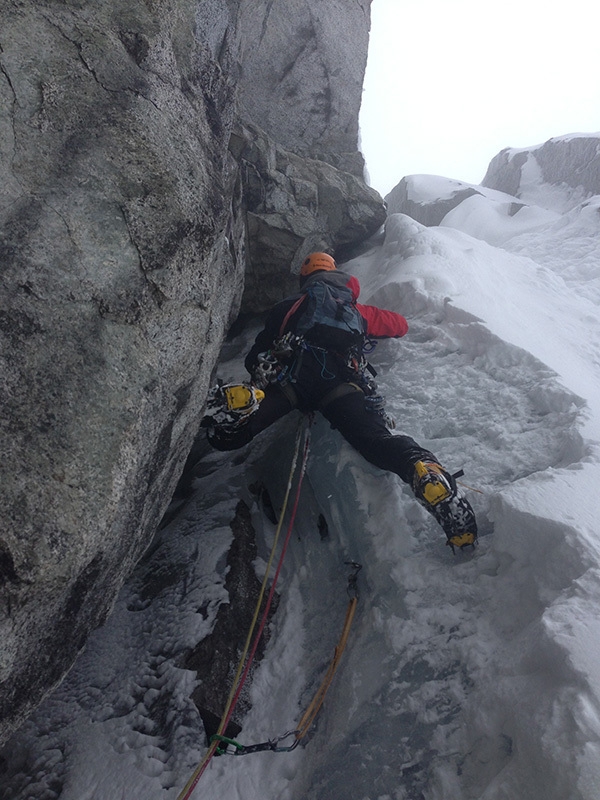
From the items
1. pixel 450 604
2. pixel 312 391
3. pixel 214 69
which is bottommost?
pixel 450 604

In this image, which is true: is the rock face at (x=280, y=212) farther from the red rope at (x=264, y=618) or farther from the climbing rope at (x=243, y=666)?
the red rope at (x=264, y=618)

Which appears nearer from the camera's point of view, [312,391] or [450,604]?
[450,604]

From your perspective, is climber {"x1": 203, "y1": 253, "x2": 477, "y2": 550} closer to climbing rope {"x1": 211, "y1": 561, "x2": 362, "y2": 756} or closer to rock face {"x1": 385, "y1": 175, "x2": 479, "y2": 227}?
climbing rope {"x1": 211, "y1": 561, "x2": 362, "y2": 756}

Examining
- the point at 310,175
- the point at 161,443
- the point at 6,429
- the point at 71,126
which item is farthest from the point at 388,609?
the point at 310,175

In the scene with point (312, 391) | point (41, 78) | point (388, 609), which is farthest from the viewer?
point (312, 391)

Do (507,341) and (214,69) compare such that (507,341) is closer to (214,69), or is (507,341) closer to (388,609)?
(388,609)

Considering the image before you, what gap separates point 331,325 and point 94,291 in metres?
2.10

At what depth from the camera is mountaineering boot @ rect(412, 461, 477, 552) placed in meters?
2.56

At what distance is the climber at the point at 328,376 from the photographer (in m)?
3.26

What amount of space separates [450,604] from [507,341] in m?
2.40

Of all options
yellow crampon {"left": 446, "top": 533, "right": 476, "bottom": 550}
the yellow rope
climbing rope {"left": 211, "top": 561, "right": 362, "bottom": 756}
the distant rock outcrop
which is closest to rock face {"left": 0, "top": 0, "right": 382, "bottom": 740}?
climbing rope {"left": 211, "top": 561, "right": 362, "bottom": 756}

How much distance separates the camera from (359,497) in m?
3.30

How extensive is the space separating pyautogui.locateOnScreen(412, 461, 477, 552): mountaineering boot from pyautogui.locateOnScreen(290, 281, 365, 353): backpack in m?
1.48

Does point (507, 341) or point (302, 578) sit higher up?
point (507, 341)
